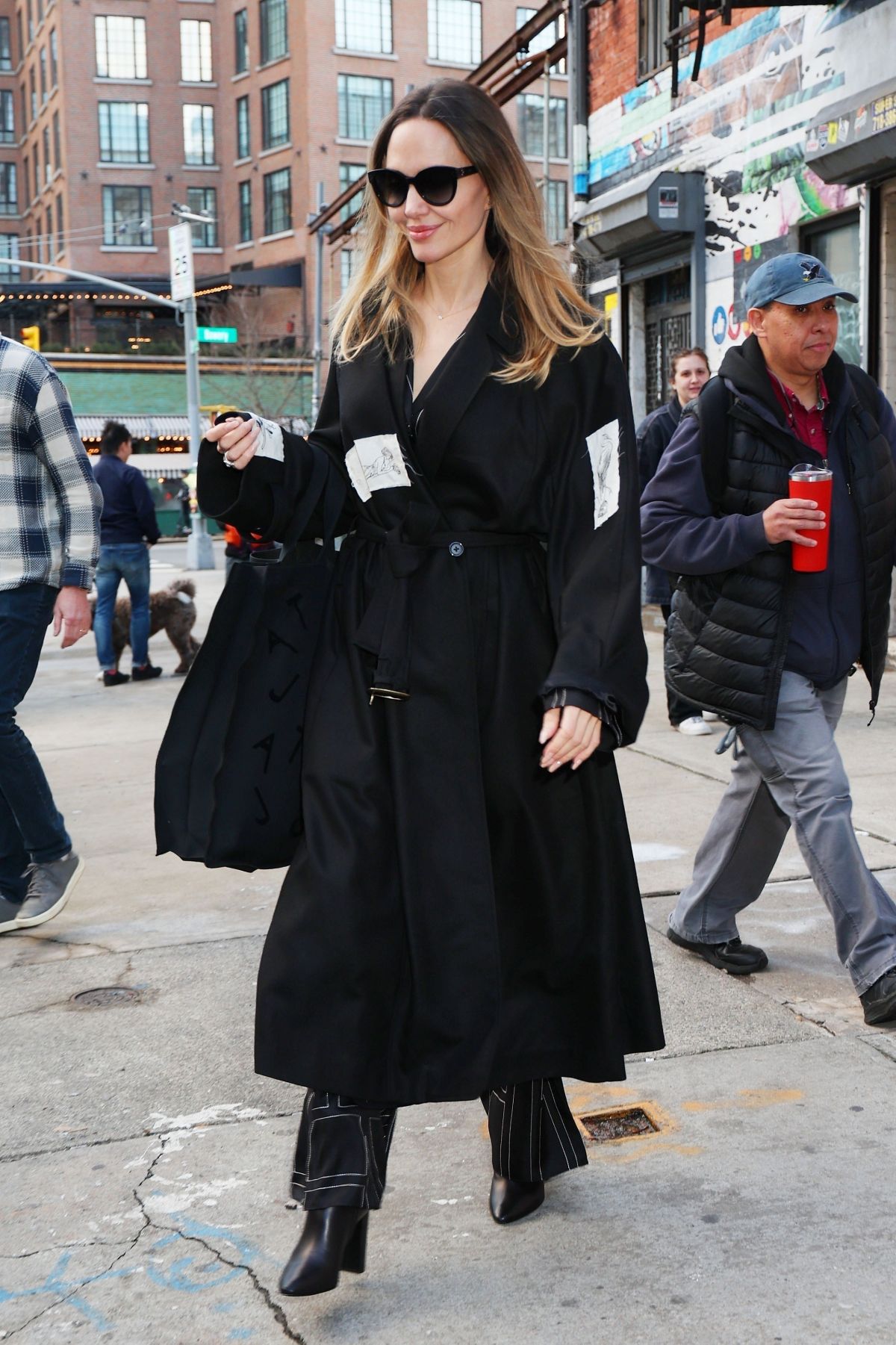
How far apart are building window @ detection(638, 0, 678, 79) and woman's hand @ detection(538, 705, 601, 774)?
41.3ft

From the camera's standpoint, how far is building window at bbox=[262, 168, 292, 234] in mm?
53125

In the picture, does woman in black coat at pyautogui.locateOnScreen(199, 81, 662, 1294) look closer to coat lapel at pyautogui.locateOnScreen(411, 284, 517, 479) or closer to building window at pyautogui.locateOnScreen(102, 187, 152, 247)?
coat lapel at pyautogui.locateOnScreen(411, 284, 517, 479)

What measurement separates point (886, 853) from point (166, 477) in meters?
46.7

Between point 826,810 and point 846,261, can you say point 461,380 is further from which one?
point 846,261

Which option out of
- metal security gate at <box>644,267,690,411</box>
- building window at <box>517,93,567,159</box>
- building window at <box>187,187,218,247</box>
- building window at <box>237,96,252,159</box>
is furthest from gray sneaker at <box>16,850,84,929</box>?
building window at <box>187,187,218,247</box>

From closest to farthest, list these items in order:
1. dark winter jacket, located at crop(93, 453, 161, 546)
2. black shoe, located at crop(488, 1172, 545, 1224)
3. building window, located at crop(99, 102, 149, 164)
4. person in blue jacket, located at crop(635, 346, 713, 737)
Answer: black shoe, located at crop(488, 1172, 545, 1224), person in blue jacket, located at crop(635, 346, 713, 737), dark winter jacket, located at crop(93, 453, 161, 546), building window, located at crop(99, 102, 149, 164)

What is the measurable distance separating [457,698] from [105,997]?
2085 mm

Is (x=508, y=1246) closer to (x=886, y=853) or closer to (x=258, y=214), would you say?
(x=886, y=853)

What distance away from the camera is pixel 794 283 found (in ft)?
12.3

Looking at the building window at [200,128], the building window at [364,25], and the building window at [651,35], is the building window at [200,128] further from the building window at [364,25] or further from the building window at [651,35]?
the building window at [651,35]

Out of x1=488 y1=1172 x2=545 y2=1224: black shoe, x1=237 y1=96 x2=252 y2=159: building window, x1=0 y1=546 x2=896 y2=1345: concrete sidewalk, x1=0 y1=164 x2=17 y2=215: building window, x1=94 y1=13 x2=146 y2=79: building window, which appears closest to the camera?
x1=0 y1=546 x2=896 y2=1345: concrete sidewalk

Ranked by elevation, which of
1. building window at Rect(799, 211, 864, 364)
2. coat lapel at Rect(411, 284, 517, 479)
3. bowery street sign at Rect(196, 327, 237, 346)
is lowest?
coat lapel at Rect(411, 284, 517, 479)

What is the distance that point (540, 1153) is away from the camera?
2771 mm

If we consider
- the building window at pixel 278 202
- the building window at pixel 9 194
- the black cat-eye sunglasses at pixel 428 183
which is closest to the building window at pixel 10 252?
the building window at pixel 9 194
